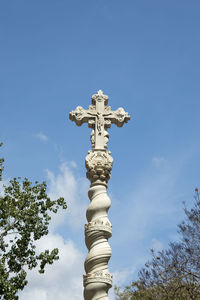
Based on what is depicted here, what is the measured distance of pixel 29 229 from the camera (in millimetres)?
17062

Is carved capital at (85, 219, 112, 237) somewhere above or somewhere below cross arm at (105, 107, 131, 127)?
below

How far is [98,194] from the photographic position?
8.32 meters

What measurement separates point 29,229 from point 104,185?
377 inches

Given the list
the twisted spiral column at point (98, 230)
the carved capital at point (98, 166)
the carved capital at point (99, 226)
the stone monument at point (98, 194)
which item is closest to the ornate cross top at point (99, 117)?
the stone monument at point (98, 194)

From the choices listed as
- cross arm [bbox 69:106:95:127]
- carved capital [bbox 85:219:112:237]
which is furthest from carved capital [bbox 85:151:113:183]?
cross arm [bbox 69:106:95:127]

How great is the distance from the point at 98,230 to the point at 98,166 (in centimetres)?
159

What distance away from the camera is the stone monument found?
728cm

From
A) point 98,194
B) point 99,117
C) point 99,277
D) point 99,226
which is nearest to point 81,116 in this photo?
point 99,117

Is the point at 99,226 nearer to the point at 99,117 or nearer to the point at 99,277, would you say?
the point at 99,277

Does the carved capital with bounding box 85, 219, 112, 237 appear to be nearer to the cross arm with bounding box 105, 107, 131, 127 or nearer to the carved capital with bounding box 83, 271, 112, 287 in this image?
the carved capital with bounding box 83, 271, 112, 287

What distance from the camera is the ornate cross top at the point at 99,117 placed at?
944 centimetres

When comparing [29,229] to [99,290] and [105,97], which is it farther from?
[99,290]

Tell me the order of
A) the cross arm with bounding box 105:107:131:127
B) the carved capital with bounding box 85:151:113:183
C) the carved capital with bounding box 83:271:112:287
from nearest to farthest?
1. the carved capital with bounding box 83:271:112:287
2. the carved capital with bounding box 85:151:113:183
3. the cross arm with bounding box 105:107:131:127

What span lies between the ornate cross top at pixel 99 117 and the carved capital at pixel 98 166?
46cm
